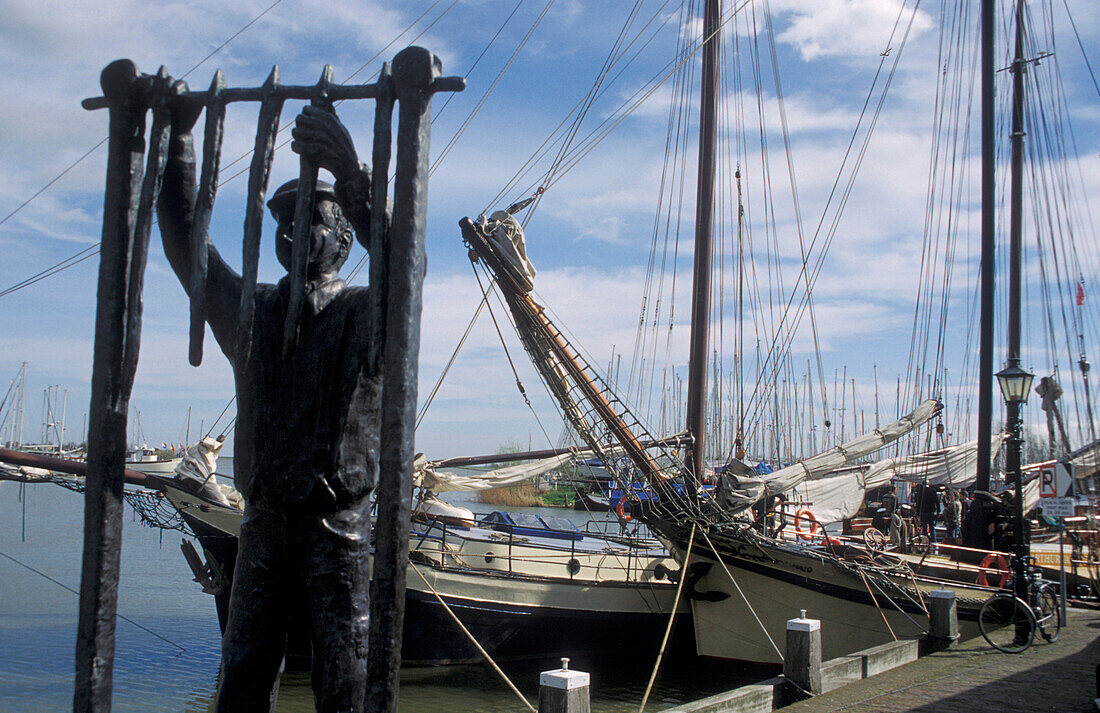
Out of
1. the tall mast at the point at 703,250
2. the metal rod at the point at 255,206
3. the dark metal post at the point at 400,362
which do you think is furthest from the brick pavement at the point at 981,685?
the metal rod at the point at 255,206

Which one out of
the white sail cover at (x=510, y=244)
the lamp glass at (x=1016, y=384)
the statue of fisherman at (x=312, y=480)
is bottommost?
the statue of fisherman at (x=312, y=480)

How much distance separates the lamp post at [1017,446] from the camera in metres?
11.4

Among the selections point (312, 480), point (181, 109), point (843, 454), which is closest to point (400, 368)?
point (312, 480)

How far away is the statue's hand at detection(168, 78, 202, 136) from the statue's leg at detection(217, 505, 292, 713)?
1521 millimetres

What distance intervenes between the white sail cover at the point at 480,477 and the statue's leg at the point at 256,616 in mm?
12765

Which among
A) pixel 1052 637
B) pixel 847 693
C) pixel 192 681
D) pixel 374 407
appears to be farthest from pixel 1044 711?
pixel 192 681

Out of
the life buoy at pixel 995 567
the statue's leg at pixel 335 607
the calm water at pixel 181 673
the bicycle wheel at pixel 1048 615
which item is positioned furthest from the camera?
the life buoy at pixel 995 567

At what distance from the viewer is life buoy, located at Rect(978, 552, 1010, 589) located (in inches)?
514

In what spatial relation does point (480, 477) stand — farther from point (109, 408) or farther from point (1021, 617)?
point (109, 408)

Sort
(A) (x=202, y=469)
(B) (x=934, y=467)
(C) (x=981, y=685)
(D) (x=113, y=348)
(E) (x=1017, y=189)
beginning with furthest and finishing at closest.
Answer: (B) (x=934, y=467) → (E) (x=1017, y=189) → (A) (x=202, y=469) → (C) (x=981, y=685) → (D) (x=113, y=348)

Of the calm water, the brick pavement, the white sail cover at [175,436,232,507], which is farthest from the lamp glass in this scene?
the white sail cover at [175,436,232,507]

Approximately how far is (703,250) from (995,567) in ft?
25.3

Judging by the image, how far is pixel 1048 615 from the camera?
459 inches

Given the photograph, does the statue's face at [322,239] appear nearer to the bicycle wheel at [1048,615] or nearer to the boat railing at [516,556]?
the boat railing at [516,556]
